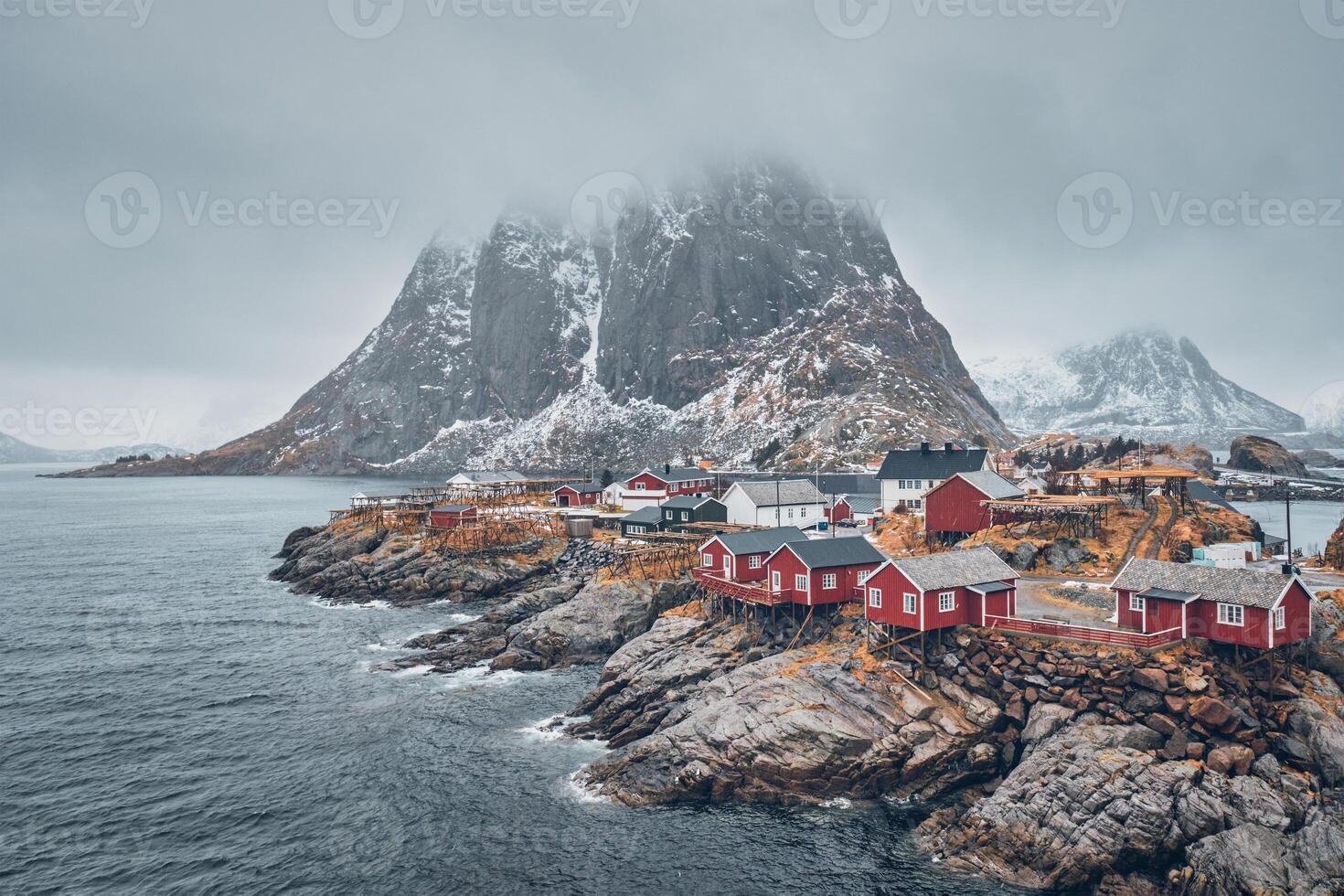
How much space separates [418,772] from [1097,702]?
3268cm

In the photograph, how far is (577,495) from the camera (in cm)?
11206

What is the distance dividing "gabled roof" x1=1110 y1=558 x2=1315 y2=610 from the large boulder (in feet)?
555

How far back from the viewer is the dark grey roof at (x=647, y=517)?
81.4 metres

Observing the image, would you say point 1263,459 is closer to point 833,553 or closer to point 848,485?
point 848,485

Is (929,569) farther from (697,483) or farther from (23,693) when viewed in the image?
(697,483)

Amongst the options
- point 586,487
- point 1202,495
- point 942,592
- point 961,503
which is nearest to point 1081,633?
point 942,592

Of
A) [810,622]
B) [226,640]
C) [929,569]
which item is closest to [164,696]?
[226,640]

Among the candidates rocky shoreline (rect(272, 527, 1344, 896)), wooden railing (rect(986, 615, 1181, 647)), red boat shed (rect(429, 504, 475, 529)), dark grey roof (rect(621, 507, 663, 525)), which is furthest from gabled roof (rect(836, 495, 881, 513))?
wooden railing (rect(986, 615, 1181, 647))

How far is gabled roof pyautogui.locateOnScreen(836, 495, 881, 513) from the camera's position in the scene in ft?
288

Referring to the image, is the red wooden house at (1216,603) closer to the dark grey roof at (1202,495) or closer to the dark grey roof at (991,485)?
the dark grey roof at (991,485)

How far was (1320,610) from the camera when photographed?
116 ft

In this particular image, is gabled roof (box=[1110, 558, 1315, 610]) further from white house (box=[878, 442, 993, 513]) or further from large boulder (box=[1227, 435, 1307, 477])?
large boulder (box=[1227, 435, 1307, 477])

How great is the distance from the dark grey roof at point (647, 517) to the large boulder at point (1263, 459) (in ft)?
520

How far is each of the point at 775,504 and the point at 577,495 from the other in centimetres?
4211
